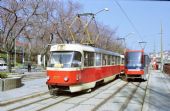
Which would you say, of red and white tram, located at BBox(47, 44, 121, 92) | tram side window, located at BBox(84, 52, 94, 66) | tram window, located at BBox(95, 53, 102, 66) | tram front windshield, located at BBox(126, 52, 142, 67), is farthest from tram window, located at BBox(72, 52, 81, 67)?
tram front windshield, located at BBox(126, 52, 142, 67)

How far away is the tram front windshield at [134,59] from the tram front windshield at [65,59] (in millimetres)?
12685

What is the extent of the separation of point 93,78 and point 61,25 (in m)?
30.1

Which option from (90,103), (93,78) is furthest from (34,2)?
(90,103)

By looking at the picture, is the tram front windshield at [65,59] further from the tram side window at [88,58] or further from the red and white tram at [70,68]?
the tram side window at [88,58]

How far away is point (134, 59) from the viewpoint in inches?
→ 1206

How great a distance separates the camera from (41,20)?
45.0 metres

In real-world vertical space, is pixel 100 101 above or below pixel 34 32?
below

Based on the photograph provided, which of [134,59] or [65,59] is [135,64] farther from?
[65,59]

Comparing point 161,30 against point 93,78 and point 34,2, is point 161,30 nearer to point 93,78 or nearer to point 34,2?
point 34,2

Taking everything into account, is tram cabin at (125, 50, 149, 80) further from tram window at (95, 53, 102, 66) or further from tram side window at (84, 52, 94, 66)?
tram side window at (84, 52, 94, 66)

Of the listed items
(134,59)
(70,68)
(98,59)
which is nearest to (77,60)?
(70,68)

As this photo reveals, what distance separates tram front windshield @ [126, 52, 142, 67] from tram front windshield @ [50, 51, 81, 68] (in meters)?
12.7

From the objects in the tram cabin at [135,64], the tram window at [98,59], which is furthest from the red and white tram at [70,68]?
the tram cabin at [135,64]

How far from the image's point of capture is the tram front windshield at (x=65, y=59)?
18.1m
